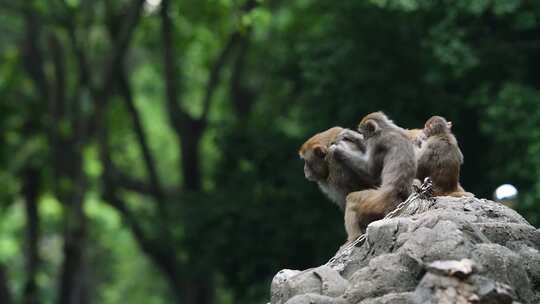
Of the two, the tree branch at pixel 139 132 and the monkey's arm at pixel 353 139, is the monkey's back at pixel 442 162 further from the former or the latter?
the tree branch at pixel 139 132

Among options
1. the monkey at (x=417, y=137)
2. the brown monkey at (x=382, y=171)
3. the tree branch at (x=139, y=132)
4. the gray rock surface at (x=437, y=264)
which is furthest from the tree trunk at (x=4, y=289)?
the gray rock surface at (x=437, y=264)

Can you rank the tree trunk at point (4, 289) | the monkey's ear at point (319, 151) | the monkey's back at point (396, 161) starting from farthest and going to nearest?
the tree trunk at point (4, 289), the monkey's ear at point (319, 151), the monkey's back at point (396, 161)

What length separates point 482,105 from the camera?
63.9 feet

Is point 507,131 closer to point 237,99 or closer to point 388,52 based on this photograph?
point 388,52

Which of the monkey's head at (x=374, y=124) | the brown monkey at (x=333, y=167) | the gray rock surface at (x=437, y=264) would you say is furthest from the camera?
the brown monkey at (x=333, y=167)

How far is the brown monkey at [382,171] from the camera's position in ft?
28.4

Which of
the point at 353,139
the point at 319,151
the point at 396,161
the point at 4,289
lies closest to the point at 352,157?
the point at 353,139

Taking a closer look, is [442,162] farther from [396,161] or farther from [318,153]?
[318,153]

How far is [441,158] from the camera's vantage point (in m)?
8.99

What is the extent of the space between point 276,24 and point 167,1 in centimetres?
267

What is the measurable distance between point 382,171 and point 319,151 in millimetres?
736

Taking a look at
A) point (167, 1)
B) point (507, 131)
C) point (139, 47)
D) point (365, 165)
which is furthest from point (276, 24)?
point (365, 165)

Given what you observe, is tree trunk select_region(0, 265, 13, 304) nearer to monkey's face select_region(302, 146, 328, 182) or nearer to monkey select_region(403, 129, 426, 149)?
monkey's face select_region(302, 146, 328, 182)

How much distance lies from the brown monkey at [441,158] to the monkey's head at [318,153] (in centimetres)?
79
